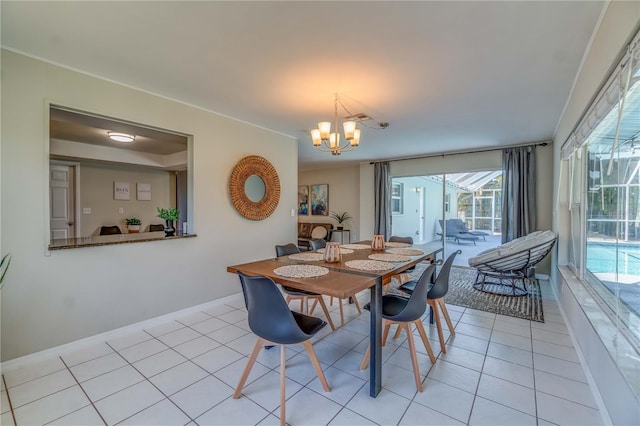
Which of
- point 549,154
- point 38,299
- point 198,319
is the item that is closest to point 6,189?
point 38,299

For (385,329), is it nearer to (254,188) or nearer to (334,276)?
(334,276)

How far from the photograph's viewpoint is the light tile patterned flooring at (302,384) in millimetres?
1588

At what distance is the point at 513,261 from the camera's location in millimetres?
3744

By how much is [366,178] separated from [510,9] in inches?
202

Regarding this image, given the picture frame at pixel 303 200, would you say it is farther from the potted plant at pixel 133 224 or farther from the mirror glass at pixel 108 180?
the potted plant at pixel 133 224

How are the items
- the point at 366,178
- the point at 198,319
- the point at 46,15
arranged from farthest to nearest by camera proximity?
the point at 366,178 → the point at 198,319 → the point at 46,15

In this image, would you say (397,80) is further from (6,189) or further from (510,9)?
(6,189)

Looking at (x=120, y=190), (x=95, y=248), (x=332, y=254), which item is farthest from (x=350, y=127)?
(x=120, y=190)

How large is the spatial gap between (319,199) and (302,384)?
6.07 meters

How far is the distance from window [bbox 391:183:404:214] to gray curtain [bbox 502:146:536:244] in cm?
214

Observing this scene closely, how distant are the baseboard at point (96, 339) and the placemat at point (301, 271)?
67.4 inches

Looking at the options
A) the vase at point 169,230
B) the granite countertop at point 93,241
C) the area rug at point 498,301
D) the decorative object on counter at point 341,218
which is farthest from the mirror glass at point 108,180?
the area rug at point 498,301

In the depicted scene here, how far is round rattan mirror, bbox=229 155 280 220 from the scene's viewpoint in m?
3.54

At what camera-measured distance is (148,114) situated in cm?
278
